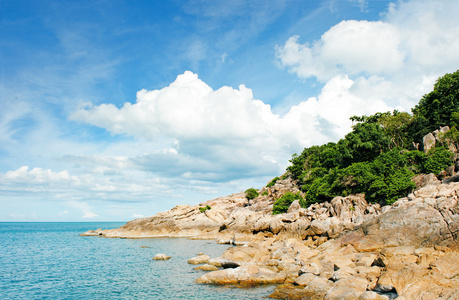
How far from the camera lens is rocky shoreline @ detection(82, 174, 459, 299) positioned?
61.4 feet

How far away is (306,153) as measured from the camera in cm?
10825

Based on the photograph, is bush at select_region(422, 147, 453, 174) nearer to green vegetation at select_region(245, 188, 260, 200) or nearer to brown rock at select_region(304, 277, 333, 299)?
brown rock at select_region(304, 277, 333, 299)

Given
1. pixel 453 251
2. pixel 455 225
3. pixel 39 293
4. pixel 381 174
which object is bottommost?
pixel 39 293

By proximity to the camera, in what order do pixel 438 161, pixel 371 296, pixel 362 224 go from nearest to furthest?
pixel 371 296 < pixel 362 224 < pixel 438 161

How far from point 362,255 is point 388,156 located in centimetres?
3261

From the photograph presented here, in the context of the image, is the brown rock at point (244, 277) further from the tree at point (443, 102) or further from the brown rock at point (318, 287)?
the tree at point (443, 102)

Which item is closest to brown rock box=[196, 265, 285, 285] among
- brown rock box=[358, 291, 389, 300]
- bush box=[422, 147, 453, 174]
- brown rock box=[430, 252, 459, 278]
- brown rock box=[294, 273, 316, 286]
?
brown rock box=[294, 273, 316, 286]

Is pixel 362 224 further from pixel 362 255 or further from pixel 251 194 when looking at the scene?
pixel 251 194

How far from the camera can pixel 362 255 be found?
2827 cm

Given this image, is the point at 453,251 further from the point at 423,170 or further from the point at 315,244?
the point at 423,170

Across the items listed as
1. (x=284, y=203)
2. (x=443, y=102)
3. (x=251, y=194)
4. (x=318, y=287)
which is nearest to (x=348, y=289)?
(x=318, y=287)

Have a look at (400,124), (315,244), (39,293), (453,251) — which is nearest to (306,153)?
(400,124)

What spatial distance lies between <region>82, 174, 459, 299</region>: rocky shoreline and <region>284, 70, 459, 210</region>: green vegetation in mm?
3467

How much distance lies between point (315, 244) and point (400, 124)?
4801 cm
